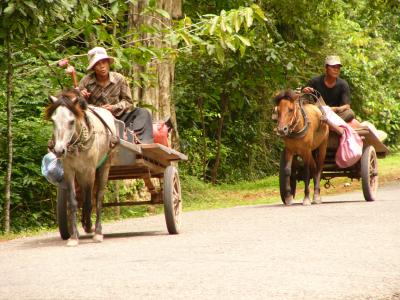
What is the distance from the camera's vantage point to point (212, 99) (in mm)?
24703

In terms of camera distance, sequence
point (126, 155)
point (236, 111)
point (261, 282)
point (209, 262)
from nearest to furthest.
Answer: point (261, 282) < point (209, 262) < point (126, 155) < point (236, 111)

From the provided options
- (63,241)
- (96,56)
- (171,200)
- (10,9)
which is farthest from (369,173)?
(10,9)

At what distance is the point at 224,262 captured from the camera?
9164mm

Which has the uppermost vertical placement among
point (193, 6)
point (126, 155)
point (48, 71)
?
point (193, 6)

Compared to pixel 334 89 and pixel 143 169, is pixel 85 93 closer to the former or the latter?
pixel 143 169

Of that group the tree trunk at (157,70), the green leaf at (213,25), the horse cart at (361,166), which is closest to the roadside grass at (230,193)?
the tree trunk at (157,70)

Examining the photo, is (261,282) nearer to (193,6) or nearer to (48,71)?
(48,71)

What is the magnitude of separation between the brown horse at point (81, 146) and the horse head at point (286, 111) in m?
4.39

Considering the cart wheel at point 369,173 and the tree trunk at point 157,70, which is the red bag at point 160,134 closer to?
the tree trunk at point 157,70

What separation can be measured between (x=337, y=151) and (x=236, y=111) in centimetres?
1104

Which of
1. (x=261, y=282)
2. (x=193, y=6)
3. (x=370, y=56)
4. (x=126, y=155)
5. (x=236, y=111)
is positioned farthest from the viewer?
(x=370, y=56)

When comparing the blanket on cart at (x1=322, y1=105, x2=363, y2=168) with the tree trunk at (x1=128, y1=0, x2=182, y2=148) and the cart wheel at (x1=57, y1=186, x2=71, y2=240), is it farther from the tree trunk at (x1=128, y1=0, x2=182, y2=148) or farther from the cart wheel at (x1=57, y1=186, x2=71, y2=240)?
the cart wheel at (x1=57, y1=186, x2=71, y2=240)

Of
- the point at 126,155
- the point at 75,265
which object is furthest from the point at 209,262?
the point at 126,155

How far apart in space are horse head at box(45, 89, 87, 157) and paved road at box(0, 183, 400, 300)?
3.52 ft
